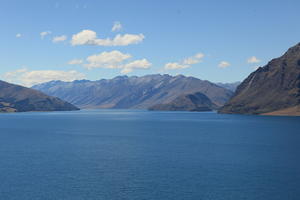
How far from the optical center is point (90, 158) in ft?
420

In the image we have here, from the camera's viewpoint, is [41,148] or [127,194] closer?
[127,194]

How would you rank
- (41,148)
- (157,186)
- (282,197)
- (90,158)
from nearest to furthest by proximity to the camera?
1. (282,197)
2. (157,186)
3. (90,158)
4. (41,148)

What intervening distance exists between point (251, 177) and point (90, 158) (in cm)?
5893

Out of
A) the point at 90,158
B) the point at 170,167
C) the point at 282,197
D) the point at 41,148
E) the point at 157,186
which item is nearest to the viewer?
the point at 282,197

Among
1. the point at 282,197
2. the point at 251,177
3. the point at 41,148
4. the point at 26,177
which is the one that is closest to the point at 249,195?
the point at 282,197

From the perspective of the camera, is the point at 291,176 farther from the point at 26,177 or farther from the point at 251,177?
the point at 26,177

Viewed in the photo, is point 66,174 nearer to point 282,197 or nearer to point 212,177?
point 212,177

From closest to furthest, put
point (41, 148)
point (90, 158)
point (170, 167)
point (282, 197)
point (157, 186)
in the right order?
1. point (282, 197)
2. point (157, 186)
3. point (170, 167)
4. point (90, 158)
5. point (41, 148)

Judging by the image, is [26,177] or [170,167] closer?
[26,177]

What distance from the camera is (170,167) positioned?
111500mm

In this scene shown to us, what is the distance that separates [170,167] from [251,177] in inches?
1029

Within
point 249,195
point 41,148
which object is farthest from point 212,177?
point 41,148

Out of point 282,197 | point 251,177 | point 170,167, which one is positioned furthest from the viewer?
point 170,167

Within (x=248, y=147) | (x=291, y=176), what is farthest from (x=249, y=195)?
(x=248, y=147)
